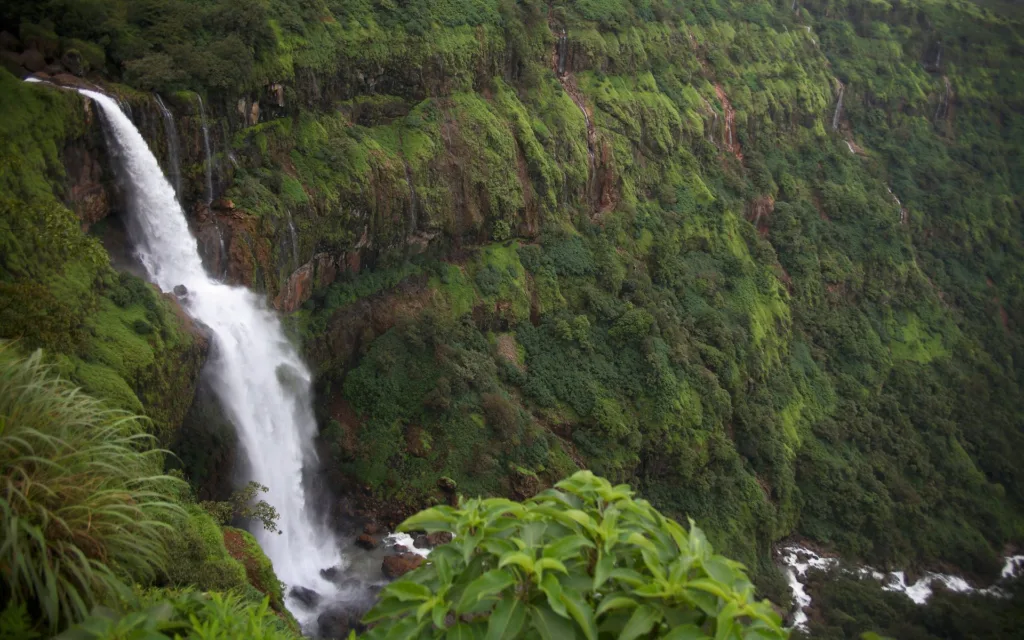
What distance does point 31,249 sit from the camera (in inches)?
461

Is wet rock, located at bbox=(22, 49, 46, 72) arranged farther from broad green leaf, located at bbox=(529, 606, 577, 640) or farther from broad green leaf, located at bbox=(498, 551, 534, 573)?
broad green leaf, located at bbox=(529, 606, 577, 640)

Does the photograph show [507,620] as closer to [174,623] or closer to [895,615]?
[174,623]

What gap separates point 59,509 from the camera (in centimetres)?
479

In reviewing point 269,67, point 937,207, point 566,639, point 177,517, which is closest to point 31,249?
point 177,517

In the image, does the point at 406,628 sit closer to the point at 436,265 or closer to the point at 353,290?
the point at 353,290

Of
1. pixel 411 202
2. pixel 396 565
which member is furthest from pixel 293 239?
pixel 396 565

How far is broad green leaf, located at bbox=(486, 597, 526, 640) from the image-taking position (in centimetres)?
360

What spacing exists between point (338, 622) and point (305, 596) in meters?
1.15

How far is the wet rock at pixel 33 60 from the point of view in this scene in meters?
14.8

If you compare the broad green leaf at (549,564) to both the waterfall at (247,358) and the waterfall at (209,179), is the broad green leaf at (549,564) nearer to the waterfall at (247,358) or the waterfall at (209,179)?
the waterfall at (247,358)

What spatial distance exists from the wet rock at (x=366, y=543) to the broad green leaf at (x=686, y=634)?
15930 mm

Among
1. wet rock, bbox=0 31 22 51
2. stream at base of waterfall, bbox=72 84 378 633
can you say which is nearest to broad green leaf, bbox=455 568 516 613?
stream at base of waterfall, bbox=72 84 378 633

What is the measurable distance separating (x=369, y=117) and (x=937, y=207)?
34056 mm

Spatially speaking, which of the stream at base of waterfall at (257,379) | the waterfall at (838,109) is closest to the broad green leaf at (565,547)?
the stream at base of waterfall at (257,379)
